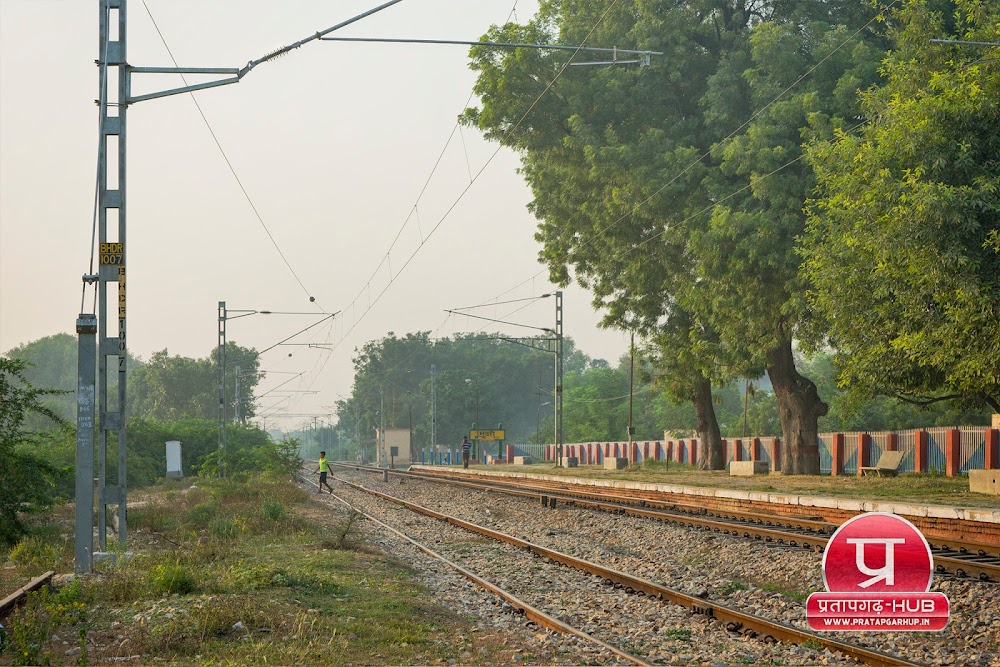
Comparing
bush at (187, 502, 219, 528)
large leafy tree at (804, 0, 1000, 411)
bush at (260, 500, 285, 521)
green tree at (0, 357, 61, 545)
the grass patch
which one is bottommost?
bush at (187, 502, 219, 528)

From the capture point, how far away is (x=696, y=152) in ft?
116

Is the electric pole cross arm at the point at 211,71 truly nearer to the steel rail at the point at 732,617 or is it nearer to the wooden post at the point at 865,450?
the steel rail at the point at 732,617

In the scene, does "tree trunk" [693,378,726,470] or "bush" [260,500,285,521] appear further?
"tree trunk" [693,378,726,470]

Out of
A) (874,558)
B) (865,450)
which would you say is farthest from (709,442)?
(874,558)

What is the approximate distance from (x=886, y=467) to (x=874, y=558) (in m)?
34.1

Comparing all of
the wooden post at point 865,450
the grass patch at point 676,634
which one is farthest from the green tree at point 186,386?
the grass patch at point 676,634

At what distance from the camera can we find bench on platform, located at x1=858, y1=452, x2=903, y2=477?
36188 mm

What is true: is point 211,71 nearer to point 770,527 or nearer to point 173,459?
point 770,527

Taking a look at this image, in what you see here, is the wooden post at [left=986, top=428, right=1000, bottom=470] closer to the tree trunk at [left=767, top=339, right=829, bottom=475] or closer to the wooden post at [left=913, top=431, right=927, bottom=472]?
the wooden post at [left=913, top=431, right=927, bottom=472]

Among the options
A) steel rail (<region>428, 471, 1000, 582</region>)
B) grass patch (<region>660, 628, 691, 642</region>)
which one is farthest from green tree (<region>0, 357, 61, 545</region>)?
steel rail (<region>428, 471, 1000, 582</region>)

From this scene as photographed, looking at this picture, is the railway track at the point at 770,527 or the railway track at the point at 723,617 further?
the railway track at the point at 770,527

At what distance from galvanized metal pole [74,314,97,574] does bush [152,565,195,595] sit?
6.65ft

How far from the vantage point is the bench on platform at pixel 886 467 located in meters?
36.2

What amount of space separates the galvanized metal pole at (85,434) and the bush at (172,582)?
2028mm
